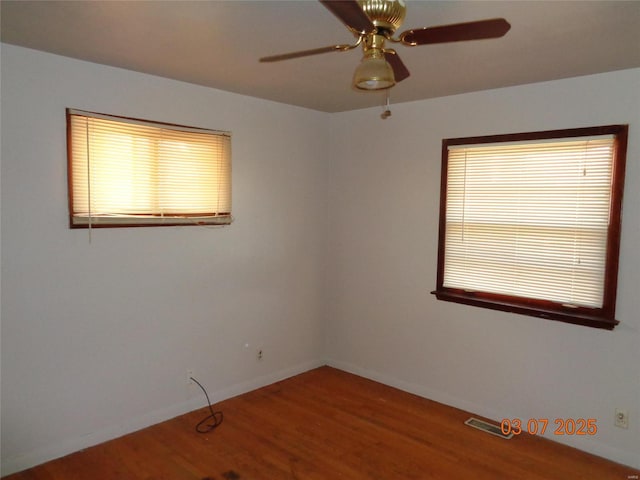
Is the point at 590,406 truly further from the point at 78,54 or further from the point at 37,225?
the point at 78,54

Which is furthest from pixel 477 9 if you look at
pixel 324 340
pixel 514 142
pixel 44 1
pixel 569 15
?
pixel 324 340

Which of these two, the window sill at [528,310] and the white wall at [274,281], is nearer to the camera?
the white wall at [274,281]

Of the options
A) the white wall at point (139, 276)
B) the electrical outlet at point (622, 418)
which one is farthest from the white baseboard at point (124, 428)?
the electrical outlet at point (622, 418)

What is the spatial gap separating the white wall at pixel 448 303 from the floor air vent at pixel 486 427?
11 cm

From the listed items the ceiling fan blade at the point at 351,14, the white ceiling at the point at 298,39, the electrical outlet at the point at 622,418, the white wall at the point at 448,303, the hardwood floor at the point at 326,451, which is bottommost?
the hardwood floor at the point at 326,451

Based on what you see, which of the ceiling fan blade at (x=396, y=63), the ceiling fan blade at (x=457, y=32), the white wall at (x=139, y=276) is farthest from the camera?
the white wall at (x=139, y=276)

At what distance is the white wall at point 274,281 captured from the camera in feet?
8.63

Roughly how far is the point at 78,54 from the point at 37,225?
1030mm

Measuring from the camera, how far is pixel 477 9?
1.92 metres

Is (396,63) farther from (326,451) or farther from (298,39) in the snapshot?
(326,451)

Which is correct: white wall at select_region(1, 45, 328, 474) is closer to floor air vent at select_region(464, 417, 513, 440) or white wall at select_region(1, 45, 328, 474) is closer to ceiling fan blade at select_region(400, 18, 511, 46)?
floor air vent at select_region(464, 417, 513, 440)

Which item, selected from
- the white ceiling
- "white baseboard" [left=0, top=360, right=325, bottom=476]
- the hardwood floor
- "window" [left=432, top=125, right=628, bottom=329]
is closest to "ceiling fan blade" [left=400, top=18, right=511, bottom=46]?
the white ceiling

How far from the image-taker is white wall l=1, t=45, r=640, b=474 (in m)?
2.63

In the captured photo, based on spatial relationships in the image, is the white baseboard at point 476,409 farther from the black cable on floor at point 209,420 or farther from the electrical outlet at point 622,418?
the black cable on floor at point 209,420
